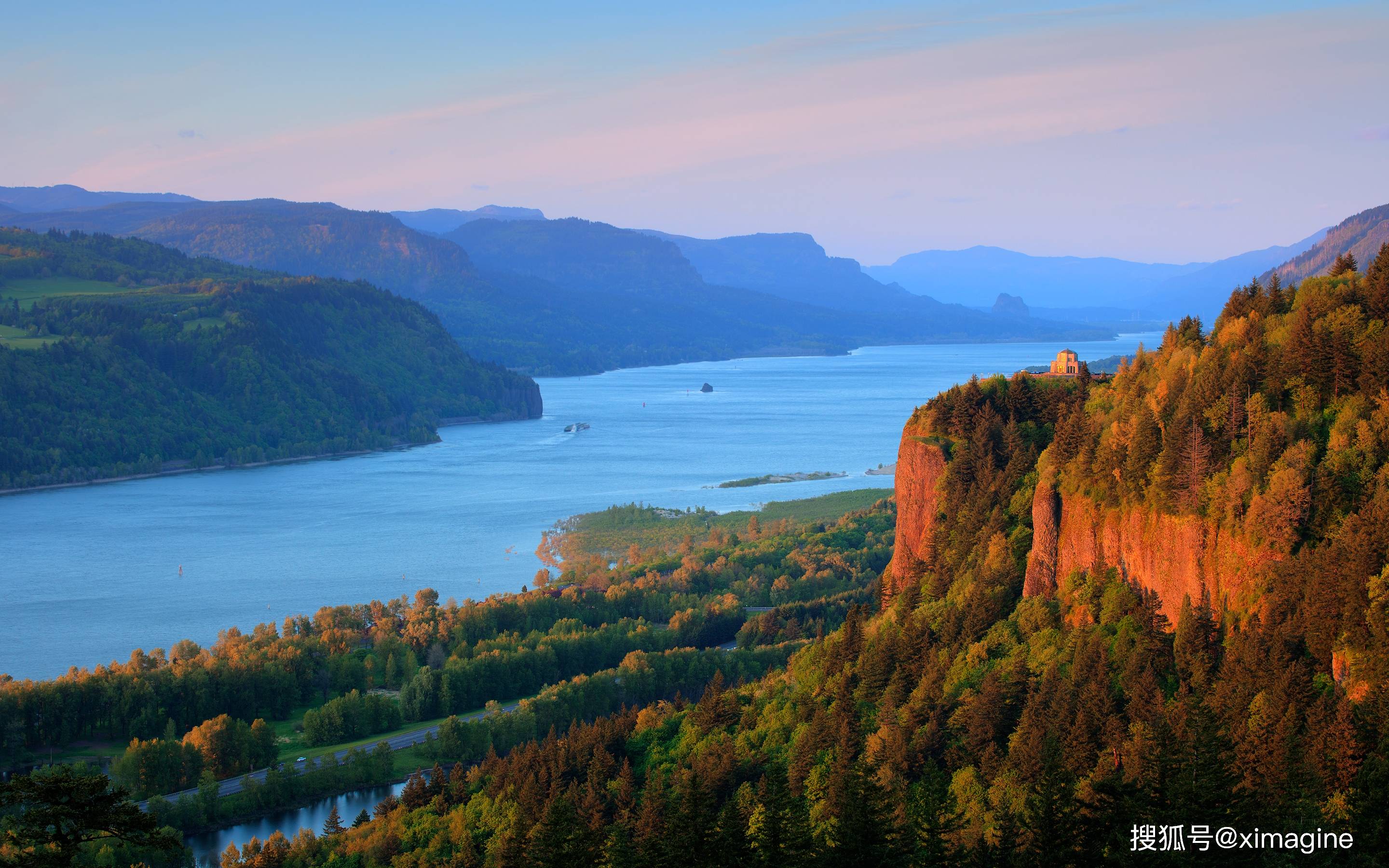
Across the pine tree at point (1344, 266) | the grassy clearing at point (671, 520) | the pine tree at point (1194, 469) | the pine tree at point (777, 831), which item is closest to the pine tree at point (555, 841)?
the pine tree at point (777, 831)

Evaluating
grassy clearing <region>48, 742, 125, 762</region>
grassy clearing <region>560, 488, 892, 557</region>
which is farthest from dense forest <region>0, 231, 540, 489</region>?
grassy clearing <region>48, 742, 125, 762</region>

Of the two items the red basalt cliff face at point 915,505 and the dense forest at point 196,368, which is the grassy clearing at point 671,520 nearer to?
the red basalt cliff face at point 915,505

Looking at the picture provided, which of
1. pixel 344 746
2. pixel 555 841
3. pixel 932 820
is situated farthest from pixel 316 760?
pixel 932 820

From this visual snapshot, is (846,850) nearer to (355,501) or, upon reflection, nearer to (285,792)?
(285,792)

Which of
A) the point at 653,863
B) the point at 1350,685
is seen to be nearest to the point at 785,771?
the point at 653,863

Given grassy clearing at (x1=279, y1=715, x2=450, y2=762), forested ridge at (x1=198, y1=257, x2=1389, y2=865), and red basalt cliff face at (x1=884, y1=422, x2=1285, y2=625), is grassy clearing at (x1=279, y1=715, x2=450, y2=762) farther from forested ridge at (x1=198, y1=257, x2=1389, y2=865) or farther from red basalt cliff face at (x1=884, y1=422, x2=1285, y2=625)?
red basalt cliff face at (x1=884, y1=422, x2=1285, y2=625)

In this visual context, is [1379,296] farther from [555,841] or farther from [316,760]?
[316,760]
